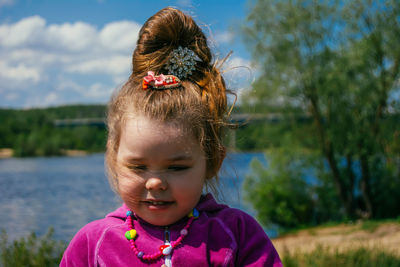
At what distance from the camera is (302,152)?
13016 mm

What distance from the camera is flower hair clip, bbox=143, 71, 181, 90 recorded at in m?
1.46

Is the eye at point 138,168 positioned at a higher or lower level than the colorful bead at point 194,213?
higher

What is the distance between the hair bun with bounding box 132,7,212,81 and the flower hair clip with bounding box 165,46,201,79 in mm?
22

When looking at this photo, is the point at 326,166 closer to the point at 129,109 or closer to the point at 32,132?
the point at 129,109

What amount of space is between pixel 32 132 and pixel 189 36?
4271 centimetres

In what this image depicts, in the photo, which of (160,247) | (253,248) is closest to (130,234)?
(160,247)

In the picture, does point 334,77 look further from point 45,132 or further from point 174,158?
point 45,132

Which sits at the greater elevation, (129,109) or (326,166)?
(129,109)

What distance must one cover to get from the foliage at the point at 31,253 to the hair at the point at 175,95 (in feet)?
9.55

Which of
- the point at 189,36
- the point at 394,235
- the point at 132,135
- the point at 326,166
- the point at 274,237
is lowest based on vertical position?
the point at 274,237

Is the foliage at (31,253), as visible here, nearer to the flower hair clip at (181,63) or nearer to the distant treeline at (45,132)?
the flower hair clip at (181,63)

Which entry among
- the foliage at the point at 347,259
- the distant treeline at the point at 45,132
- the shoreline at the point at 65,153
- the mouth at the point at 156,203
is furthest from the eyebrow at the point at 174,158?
the shoreline at the point at 65,153

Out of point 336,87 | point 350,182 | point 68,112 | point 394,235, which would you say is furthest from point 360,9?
point 68,112

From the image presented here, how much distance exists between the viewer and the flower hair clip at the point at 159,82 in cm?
146
